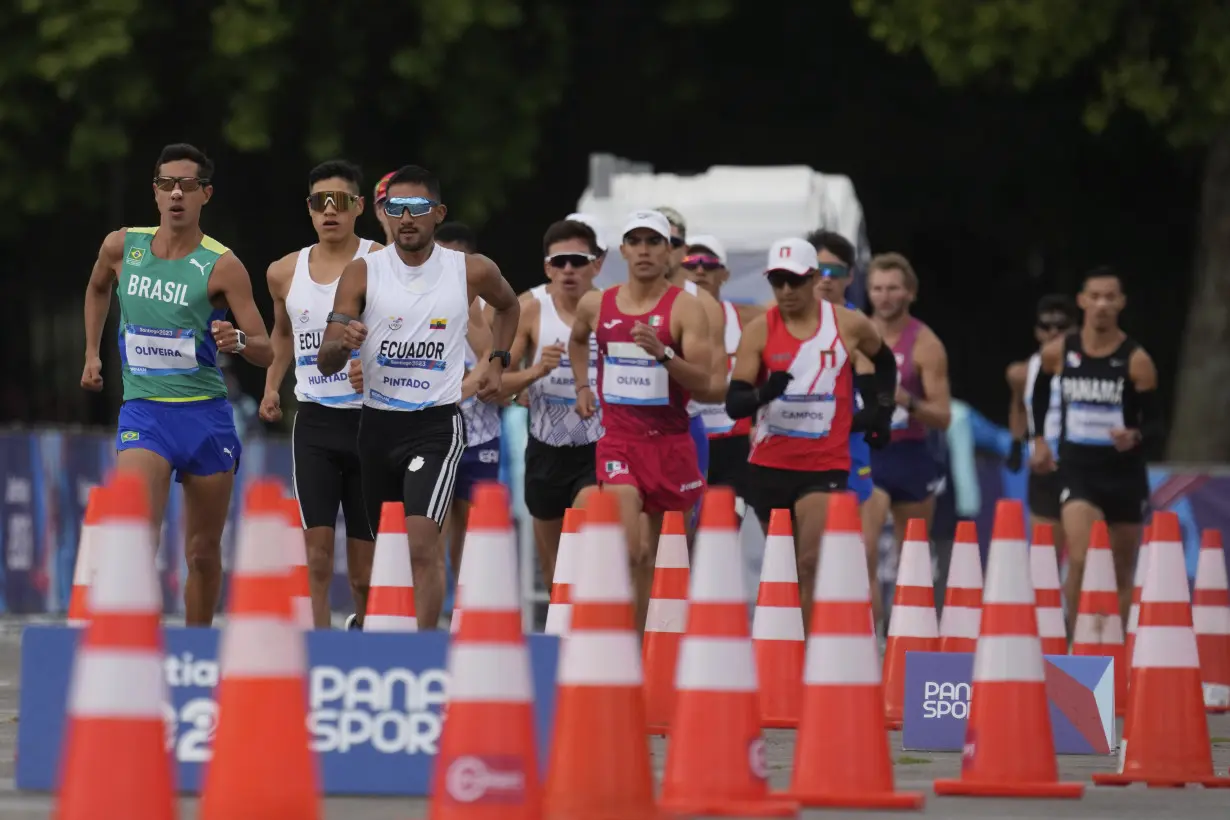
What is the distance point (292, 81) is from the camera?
955 inches

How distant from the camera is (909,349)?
16094 mm

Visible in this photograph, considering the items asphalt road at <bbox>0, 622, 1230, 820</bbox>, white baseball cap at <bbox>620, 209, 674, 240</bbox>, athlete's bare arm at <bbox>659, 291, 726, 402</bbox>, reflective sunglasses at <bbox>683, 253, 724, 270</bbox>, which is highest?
reflective sunglasses at <bbox>683, 253, 724, 270</bbox>

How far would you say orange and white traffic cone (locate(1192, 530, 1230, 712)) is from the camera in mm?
13516

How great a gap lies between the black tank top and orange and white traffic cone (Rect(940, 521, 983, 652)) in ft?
10.1

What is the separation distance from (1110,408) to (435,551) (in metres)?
4.84

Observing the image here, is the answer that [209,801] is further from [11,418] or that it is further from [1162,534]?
[11,418]

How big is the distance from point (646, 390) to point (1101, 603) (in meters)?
2.36

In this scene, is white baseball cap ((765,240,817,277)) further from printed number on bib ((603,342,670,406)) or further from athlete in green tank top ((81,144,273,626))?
athlete in green tank top ((81,144,273,626))

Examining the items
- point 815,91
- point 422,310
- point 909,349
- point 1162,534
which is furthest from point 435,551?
point 815,91

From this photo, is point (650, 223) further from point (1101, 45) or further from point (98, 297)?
point (1101, 45)

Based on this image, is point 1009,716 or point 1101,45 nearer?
point 1009,716

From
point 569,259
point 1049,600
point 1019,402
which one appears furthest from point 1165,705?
point 1019,402

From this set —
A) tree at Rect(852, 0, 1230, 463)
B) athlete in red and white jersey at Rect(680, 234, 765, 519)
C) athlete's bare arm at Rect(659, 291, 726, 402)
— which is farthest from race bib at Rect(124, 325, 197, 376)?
tree at Rect(852, 0, 1230, 463)

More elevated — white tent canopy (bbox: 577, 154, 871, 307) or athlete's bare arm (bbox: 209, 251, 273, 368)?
white tent canopy (bbox: 577, 154, 871, 307)
